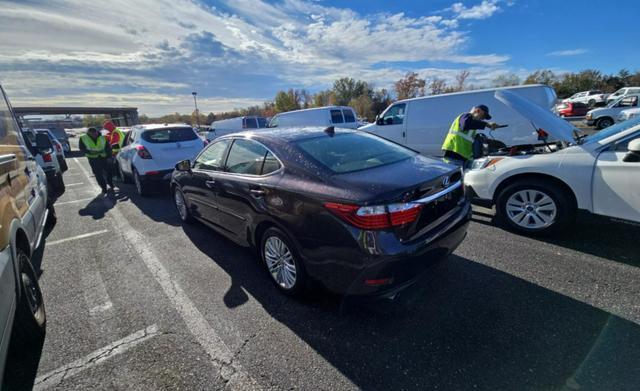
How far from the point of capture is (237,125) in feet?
62.0

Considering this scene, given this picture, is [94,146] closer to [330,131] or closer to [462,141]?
[330,131]

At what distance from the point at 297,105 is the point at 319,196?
6733 centimetres

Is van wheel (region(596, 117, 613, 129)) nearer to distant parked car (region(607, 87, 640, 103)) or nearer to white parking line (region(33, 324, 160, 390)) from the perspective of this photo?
distant parked car (region(607, 87, 640, 103))

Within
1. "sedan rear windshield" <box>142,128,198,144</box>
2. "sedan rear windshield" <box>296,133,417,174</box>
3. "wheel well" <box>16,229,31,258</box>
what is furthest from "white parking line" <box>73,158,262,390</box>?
"sedan rear windshield" <box>142,128,198,144</box>

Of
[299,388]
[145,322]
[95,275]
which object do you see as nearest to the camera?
[299,388]

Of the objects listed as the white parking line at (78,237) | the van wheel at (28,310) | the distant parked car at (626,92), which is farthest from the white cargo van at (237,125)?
the distant parked car at (626,92)

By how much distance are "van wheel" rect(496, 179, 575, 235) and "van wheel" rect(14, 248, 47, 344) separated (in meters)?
5.01

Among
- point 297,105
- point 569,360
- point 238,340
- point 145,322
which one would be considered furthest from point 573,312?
point 297,105

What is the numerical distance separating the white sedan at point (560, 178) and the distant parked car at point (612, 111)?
50.0 feet

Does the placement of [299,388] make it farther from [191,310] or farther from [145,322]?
[145,322]

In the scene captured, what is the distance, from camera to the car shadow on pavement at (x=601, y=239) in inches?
121

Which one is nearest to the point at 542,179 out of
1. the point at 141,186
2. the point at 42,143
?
the point at 141,186

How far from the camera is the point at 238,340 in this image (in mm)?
2258

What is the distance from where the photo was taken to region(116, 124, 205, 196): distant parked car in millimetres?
6465
